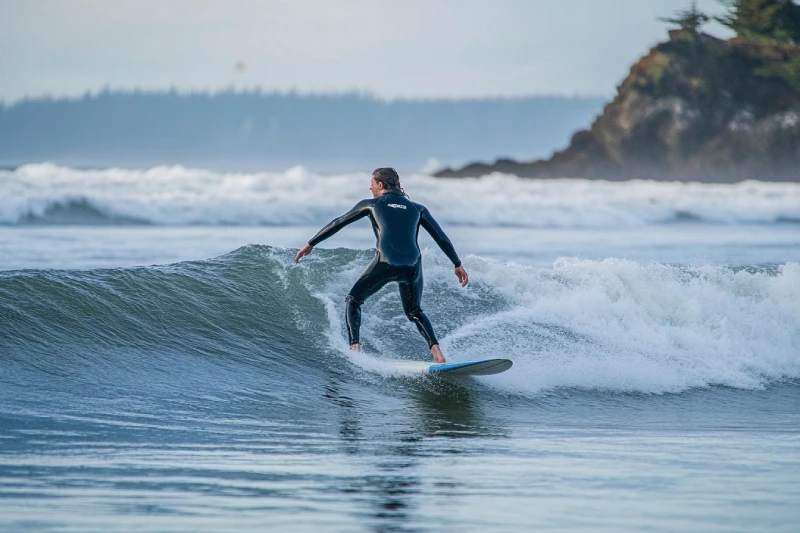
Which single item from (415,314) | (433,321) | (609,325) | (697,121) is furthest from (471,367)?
(697,121)

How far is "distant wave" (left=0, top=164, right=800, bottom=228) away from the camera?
93.4ft

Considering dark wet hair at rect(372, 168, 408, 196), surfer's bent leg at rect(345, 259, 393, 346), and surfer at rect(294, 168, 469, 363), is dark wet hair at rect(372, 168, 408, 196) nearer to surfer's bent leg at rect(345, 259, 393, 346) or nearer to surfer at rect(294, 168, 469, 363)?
surfer at rect(294, 168, 469, 363)

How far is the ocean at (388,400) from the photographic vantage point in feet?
16.1

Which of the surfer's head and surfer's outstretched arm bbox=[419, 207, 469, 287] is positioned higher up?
the surfer's head

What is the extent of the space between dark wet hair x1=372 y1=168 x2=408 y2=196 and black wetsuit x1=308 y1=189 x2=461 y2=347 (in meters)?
0.05

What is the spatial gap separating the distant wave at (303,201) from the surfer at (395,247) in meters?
19.2

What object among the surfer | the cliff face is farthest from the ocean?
the cliff face

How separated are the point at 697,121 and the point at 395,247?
4794cm

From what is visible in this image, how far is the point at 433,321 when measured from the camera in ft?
35.0

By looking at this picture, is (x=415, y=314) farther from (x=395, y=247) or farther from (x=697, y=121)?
(x=697, y=121)

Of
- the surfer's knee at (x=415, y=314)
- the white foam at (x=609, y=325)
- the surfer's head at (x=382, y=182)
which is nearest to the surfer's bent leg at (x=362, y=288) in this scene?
the surfer's knee at (x=415, y=314)

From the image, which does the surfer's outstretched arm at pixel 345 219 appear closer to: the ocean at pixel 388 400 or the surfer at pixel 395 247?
the surfer at pixel 395 247

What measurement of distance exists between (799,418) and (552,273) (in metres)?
3.92

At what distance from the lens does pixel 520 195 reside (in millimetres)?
35219
